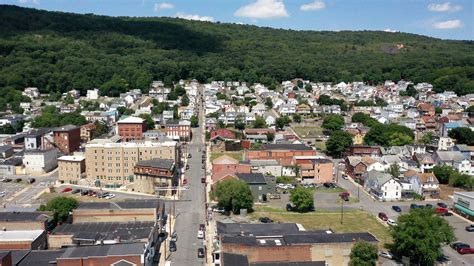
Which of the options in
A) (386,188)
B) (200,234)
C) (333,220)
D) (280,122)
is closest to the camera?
(200,234)

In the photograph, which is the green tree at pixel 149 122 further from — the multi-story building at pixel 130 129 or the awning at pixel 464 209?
the awning at pixel 464 209

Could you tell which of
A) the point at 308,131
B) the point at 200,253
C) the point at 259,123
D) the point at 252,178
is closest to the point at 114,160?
the point at 252,178

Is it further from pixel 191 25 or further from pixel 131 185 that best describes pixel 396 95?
pixel 191 25

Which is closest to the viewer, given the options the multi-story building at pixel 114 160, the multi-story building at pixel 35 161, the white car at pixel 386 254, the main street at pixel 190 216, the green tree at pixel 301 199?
the main street at pixel 190 216

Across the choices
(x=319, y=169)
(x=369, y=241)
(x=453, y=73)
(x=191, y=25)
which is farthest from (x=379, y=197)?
(x=191, y=25)

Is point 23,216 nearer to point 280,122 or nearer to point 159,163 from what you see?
point 159,163

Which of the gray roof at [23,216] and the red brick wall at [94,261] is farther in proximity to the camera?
the gray roof at [23,216]

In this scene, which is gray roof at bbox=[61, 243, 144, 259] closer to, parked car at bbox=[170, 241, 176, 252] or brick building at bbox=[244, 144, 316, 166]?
parked car at bbox=[170, 241, 176, 252]

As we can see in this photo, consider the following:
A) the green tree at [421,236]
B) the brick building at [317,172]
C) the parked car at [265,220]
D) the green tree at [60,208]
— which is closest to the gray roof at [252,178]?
the parked car at [265,220]
